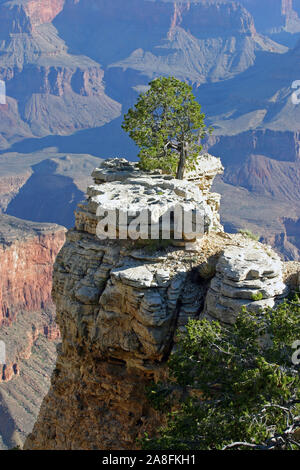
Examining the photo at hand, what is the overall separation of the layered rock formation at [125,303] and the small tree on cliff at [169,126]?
4208 millimetres

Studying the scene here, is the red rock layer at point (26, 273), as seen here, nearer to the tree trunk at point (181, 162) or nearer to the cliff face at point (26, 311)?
the cliff face at point (26, 311)

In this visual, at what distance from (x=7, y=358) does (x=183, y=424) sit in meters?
93.1

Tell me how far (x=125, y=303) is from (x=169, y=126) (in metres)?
12.3

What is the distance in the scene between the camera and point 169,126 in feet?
97.6

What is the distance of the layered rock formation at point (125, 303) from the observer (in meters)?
19.7

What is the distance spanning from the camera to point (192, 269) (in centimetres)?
2083

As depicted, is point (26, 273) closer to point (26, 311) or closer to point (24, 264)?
point (24, 264)

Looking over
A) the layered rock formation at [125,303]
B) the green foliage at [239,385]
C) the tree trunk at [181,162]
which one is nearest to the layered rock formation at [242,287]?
the layered rock formation at [125,303]

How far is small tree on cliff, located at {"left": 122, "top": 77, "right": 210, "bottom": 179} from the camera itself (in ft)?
95.8

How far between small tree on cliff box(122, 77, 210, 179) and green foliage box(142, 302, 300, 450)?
13154 mm

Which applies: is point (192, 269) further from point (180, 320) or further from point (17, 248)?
point (17, 248)

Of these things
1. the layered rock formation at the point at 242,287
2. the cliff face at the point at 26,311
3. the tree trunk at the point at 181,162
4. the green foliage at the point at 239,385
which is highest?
the tree trunk at the point at 181,162

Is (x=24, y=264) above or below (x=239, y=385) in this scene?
below

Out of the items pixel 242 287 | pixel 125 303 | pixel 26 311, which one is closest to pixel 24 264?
pixel 26 311
